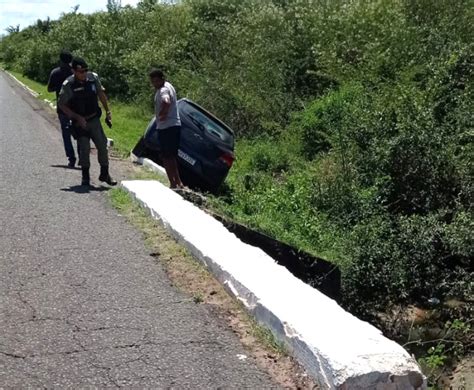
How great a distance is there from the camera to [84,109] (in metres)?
9.95

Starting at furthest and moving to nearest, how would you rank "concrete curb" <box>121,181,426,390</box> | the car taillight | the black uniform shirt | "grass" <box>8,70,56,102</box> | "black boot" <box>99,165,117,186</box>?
"grass" <box>8,70,56,102</box> → the black uniform shirt → the car taillight → "black boot" <box>99,165,117,186</box> → "concrete curb" <box>121,181,426,390</box>

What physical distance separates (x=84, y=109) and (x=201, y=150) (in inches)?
91.8

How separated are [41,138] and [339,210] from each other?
25.8 feet

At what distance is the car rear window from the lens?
11773 millimetres

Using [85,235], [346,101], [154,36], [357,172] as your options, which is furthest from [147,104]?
[85,235]

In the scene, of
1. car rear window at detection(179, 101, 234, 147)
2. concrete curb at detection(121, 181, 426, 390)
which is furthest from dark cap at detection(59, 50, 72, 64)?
concrete curb at detection(121, 181, 426, 390)

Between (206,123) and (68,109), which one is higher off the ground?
(68,109)

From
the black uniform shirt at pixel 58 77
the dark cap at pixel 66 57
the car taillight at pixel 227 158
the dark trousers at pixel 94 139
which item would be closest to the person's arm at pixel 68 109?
the dark trousers at pixel 94 139

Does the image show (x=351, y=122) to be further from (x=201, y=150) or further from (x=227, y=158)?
(x=201, y=150)

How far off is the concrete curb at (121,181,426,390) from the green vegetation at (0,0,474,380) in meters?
4.10

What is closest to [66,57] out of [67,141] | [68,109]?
[67,141]

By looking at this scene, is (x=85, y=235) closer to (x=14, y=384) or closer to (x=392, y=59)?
(x=14, y=384)

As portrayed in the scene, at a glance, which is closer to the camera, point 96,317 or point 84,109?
point 96,317

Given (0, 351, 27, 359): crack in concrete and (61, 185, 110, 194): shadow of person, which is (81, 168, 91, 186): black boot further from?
(0, 351, 27, 359): crack in concrete
